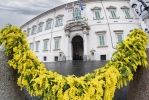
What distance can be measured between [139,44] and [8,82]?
1162 mm

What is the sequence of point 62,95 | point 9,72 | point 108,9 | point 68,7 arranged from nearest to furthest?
point 62,95 < point 9,72 < point 108,9 < point 68,7

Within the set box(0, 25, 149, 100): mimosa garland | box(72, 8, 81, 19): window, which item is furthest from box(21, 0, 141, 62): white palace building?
box(0, 25, 149, 100): mimosa garland

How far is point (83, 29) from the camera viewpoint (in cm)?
468

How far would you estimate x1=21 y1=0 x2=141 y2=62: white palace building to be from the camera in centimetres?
372

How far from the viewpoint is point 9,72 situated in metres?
1.30

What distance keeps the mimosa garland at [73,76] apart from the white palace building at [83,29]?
2.19m

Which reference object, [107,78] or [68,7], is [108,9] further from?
[107,78]

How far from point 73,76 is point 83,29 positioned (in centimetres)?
382

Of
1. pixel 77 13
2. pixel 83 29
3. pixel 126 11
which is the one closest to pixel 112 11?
pixel 126 11

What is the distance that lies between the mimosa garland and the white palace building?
2.19 meters

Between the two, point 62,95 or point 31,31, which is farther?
point 31,31

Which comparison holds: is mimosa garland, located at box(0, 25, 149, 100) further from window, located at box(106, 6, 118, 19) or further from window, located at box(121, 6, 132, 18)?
window, located at box(106, 6, 118, 19)

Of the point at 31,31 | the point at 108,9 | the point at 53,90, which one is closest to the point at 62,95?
the point at 53,90

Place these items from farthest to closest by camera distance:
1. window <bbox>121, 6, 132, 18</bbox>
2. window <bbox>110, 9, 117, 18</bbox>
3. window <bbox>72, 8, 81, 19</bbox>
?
window <bbox>72, 8, 81, 19</bbox> → window <bbox>110, 9, 117, 18</bbox> → window <bbox>121, 6, 132, 18</bbox>
